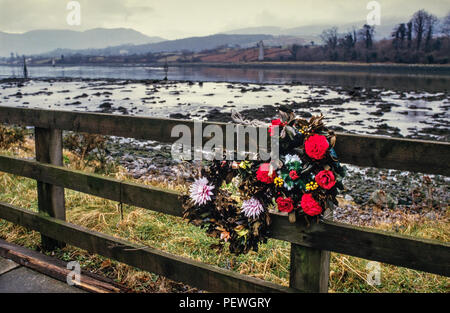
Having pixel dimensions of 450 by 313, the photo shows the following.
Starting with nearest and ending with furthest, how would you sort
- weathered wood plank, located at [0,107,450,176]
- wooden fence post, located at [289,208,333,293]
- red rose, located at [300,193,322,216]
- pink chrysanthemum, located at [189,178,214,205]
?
1. weathered wood plank, located at [0,107,450,176]
2. red rose, located at [300,193,322,216]
3. wooden fence post, located at [289,208,333,293]
4. pink chrysanthemum, located at [189,178,214,205]

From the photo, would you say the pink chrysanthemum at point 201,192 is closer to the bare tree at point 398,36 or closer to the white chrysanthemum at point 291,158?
the white chrysanthemum at point 291,158

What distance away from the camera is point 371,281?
4074 mm

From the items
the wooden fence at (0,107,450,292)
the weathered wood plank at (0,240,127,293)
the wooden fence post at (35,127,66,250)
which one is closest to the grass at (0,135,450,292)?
the weathered wood plank at (0,240,127,293)

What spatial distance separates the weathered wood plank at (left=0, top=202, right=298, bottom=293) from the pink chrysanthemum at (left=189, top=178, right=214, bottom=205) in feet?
1.84

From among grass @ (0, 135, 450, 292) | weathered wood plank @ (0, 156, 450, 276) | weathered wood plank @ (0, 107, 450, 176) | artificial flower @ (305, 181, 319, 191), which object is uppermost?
weathered wood plank @ (0, 107, 450, 176)

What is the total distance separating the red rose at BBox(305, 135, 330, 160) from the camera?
2.48m

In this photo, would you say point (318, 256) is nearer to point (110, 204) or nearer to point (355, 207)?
point (110, 204)

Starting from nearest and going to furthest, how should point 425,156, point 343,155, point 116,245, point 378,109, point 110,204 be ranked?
point 425,156, point 343,155, point 116,245, point 110,204, point 378,109

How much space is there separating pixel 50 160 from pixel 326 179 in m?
2.76

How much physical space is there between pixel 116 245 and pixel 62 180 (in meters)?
0.87

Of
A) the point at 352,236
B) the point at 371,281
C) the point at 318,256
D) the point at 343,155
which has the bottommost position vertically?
the point at 371,281

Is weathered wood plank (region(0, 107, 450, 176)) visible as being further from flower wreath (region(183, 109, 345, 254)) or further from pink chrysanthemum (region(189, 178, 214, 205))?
pink chrysanthemum (region(189, 178, 214, 205))

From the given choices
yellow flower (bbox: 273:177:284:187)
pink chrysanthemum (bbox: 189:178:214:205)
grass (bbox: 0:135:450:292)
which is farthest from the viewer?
grass (bbox: 0:135:450:292)
